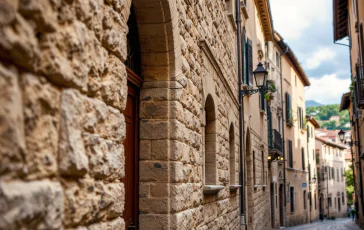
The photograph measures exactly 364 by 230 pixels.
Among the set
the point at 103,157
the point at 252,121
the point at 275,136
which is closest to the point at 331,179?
the point at 275,136

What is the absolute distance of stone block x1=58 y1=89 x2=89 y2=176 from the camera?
6.65ft

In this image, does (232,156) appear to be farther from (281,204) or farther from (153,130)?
(281,204)

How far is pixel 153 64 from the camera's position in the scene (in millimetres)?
4609

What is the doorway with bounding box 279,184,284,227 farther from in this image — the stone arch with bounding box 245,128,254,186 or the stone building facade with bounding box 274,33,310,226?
the stone arch with bounding box 245,128,254,186

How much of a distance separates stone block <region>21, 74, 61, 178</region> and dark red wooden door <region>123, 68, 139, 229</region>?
2259 millimetres

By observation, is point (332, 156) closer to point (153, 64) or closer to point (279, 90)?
point (279, 90)

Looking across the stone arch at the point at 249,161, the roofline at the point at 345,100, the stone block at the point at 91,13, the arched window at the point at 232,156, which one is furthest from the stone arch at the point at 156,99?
the roofline at the point at 345,100

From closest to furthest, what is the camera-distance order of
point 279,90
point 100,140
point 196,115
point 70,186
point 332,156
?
point 70,186 < point 100,140 < point 196,115 < point 279,90 < point 332,156

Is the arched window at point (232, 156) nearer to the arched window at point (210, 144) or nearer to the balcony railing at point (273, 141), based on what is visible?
the arched window at point (210, 144)

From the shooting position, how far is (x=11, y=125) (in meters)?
1.60

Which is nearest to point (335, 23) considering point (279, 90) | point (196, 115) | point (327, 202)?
point (279, 90)

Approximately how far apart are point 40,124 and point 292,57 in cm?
3035

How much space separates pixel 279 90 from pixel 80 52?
25.9 metres

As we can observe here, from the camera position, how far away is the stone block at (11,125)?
1561 millimetres
